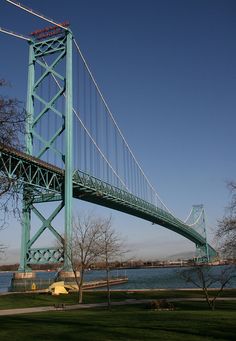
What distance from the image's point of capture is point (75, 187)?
4672 centimetres

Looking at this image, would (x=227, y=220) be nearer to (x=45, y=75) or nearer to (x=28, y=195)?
(x=28, y=195)

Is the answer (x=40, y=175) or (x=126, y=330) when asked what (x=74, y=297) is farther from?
(x=126, y=330)

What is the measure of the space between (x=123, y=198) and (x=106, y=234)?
2296 cm

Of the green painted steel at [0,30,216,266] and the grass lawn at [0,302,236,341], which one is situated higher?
the green painted steel at [0,30,216,266]

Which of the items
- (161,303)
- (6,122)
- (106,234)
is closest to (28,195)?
(6,122)

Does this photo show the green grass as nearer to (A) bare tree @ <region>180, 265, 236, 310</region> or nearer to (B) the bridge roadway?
(A) bare tree @ <region>180, 265, 236, 310</region>

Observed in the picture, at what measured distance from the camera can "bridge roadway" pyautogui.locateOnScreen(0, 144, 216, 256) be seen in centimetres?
3688

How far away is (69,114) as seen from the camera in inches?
1796

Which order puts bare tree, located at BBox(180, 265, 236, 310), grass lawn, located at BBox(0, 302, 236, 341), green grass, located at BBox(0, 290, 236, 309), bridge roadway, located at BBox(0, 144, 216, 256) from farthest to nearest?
bridge roadway, located at BBox(0, 144, 216, 256) → green grass, located at BBox(0, 290, 236, 309) → bare tree, located at BBox(180, 265, 236, 310) → grass lawn, located at BBox(0, 302, 236, 341)

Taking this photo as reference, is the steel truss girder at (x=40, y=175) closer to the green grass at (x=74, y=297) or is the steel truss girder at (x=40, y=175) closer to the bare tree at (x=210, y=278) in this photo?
the green grass at (x=74, y=297)

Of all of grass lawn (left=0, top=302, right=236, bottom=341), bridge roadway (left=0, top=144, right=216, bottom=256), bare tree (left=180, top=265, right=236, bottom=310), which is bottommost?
grass lawn (left=0, top=302, right=236, bottom=341)

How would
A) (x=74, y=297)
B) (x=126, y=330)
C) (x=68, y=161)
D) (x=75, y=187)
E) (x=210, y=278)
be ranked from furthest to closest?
(x=75, y=187)
(x=68, y=161)
(x=210, y=278)
(x=74, y=297)
(x=126, y=330)

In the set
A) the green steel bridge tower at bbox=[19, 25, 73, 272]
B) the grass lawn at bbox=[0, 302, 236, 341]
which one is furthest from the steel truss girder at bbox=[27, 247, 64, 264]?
the grass lawn at bbox=[0, 302, 236, 341]

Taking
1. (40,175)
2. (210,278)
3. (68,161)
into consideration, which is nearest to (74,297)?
(210,278)
